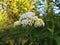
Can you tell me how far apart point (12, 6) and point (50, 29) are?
5.36 metres

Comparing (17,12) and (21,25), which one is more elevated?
(21,25)

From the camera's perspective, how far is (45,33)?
214 cm

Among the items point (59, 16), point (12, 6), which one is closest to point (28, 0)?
point (12, 6)

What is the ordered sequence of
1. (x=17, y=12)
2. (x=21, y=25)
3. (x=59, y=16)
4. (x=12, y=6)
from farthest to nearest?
1. (x=12, y=6)
2. (x=17, y=12)
3. (x=59, y=16)
4. (x=21, y=25)

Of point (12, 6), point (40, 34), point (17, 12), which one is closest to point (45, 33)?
point (40, 34)

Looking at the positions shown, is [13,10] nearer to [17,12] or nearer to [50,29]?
[17,12]

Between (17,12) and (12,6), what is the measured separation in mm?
584

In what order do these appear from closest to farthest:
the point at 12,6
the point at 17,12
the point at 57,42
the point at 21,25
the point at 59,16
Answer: the point at 57,42
the point at 21,25
the point at 59,16
the point at 17,12
the point at 12,6

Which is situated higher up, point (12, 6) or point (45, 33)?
point (45, 33)

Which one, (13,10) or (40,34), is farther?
(13,10)

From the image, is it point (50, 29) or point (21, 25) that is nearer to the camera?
point (50, 29)

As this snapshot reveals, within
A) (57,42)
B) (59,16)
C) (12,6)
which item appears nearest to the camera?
(57,42)

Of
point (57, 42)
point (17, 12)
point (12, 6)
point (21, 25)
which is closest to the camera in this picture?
point (57, 42)

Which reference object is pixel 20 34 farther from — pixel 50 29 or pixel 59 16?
pixel 59 16
